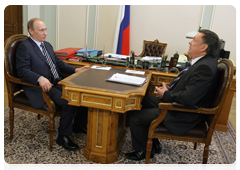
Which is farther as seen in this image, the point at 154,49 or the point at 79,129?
the point at 154,49

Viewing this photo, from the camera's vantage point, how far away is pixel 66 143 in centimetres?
230

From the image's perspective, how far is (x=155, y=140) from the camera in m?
2.41

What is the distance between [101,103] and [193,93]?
788 mm

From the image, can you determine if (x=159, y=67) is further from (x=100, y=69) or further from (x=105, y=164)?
(x=105, y=164)

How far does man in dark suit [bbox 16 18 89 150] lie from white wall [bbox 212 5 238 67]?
13.7 feet

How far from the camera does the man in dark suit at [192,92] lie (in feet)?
5.75

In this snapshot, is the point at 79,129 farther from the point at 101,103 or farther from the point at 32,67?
the point at 101,103

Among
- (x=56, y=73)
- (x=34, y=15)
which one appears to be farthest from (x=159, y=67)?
(x=34, y=15)

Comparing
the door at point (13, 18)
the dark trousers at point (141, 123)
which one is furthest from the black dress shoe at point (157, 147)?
the door at point (13, 18)

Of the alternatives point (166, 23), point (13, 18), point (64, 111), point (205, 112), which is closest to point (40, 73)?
point (64, 111)

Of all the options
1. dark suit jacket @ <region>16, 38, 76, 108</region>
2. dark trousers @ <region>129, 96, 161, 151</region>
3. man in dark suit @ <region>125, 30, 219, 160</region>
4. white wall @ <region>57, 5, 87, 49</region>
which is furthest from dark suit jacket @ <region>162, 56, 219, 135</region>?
white wall @ <region>57, 5, 87, 49</region>

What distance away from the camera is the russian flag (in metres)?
5.12

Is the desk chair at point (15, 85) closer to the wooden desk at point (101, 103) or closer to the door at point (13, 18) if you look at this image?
the wooden desk at point (101, 103)

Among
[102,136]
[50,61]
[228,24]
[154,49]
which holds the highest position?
[228,24]
